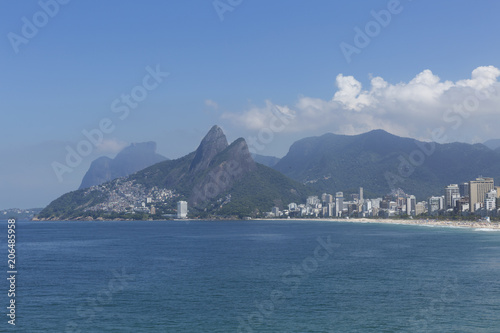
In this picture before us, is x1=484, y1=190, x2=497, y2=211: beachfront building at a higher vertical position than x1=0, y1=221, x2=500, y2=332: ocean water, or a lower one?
higher

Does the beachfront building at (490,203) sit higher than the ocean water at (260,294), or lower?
higher

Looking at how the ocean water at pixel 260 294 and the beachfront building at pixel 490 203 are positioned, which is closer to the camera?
the ocean water at pixel 260 294

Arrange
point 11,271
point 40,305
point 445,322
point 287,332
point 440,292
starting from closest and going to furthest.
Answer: point 287,332
point 445,322
point 40,305
point 440,292
point 11,271

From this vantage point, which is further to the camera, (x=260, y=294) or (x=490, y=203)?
(x=490, y=203)

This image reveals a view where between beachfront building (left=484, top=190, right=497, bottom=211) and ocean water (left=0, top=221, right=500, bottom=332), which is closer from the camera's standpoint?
ocean water (left=0, top=221, right=500, bottom=332)

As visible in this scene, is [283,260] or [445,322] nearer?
[445,322]

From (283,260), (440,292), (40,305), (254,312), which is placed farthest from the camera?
(283,260)

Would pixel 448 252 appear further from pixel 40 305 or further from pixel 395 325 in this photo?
pixel 40 305

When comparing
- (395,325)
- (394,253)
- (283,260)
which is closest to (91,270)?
(283,260)

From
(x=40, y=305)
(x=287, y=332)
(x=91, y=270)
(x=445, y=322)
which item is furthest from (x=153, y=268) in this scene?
(x=445, y=322)

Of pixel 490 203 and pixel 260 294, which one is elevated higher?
pixel 490 203

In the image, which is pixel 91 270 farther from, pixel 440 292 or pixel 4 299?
pixel 440 292
